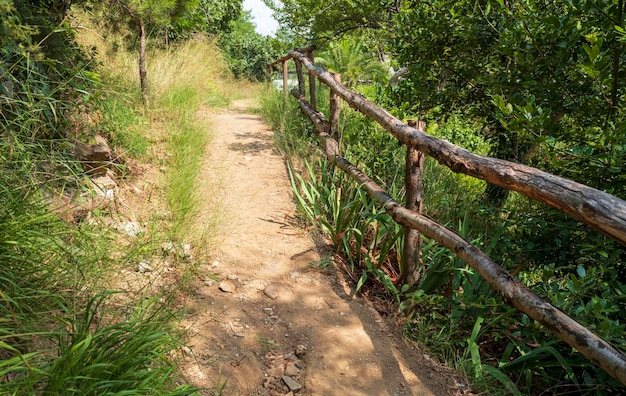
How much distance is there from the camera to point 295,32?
8164 millimetres

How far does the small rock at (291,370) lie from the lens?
220 centimetres

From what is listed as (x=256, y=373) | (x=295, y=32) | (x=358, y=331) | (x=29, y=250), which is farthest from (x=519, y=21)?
(x=295, y=32)

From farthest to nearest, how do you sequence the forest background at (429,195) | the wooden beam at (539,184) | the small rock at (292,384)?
the small rock at (292,384) < the forest background at (429,195) < the wooden beam at (539,184)

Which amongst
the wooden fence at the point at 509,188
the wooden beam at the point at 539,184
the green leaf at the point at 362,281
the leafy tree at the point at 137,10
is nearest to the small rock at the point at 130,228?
the green leaf at the point at 362,281

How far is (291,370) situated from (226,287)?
0.76m

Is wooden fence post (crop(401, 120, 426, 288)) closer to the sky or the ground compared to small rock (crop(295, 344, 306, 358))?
closer to the sky

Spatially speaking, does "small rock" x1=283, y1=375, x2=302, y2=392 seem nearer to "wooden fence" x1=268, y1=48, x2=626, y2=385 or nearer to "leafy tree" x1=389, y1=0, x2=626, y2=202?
"wooden fence" x1=268, y1=48, x2=626, y2=385

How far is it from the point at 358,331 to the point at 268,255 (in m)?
1.02

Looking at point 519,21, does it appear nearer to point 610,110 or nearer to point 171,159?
point 610,110

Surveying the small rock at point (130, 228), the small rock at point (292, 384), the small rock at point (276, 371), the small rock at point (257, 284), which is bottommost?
the small rock at point (292, 384)

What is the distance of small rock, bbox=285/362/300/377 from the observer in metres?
2.20

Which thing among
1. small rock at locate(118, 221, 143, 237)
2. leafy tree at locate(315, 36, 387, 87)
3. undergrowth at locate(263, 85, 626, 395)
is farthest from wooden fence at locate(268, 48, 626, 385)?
leafy tree at locate(315, 36, 387, 87)

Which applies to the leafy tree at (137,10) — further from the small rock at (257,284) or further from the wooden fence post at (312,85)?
Result: the small rock at (257,284)

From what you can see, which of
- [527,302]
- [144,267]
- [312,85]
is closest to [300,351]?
[144,267]
